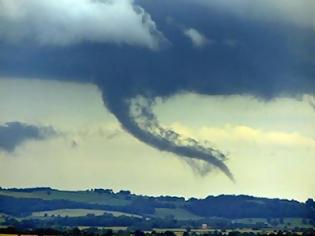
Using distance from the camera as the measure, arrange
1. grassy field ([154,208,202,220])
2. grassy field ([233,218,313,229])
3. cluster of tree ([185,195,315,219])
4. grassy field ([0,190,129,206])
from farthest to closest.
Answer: grassy field ([233,218,313,229]) < cluster of tree ([185,195,315,219]) < grassy field ([154,208,202,220]) < grassy field ([0,190,129,206])

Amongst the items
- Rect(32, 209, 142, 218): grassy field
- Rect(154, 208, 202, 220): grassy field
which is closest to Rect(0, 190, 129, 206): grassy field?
Rect(32, 209, 142, 218): grassy field

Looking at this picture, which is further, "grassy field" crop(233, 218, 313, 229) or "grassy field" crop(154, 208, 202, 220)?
"grassy field" crop(233, 218, 313, 229)

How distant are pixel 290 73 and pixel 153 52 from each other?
3.22 metres

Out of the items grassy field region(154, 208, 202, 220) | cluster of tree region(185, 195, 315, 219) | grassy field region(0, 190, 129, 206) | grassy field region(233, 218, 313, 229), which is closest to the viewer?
grassy field region(0, 190, 129, 206)

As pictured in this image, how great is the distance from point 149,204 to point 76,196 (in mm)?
1667

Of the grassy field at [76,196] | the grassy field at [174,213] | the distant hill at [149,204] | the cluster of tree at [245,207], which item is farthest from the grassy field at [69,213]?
the cluster of tree at [245,207]

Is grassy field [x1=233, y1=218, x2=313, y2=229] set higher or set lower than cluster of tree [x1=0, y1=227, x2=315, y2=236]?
higher

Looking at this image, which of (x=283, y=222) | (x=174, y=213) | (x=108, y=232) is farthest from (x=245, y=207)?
(x=108, y=232)

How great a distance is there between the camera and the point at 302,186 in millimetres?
21906

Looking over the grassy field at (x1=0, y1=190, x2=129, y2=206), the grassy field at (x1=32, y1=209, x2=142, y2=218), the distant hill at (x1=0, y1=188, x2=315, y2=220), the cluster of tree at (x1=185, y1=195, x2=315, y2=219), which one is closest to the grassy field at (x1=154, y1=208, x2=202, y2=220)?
the distant hill at (x1=0, y1=188, x2=315, y2=220)

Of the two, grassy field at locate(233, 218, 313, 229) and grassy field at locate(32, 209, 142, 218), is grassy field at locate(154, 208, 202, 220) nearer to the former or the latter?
grassy field at locate(32, 209, 142, 218)

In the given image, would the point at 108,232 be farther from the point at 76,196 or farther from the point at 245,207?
the point at 245,207

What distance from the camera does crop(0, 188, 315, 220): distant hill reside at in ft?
69.6

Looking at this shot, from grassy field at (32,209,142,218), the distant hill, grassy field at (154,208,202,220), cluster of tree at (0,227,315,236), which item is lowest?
cluster of tree at (0,227,315,236)
